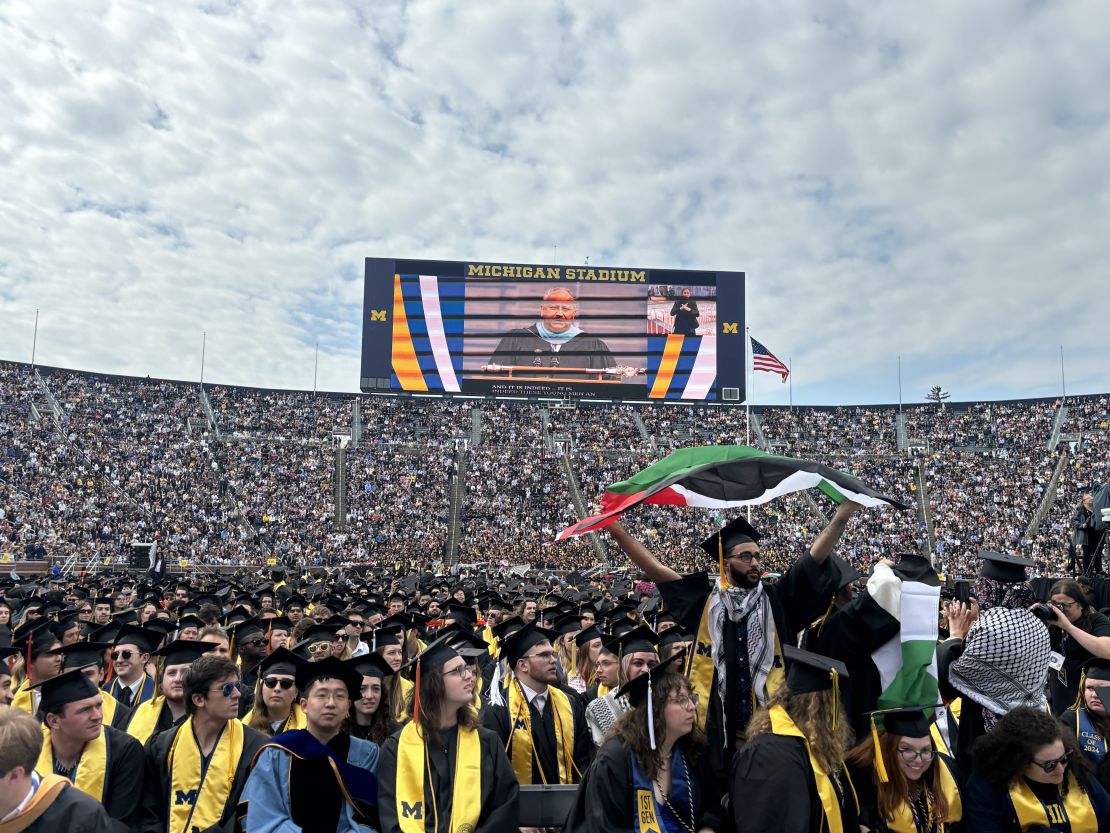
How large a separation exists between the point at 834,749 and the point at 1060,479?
40768mm

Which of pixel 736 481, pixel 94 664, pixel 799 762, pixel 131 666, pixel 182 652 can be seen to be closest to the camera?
pixel 799 762

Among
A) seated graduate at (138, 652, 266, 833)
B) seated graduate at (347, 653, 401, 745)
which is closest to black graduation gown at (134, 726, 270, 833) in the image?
seated graduate at (138, 652, 266, 833)

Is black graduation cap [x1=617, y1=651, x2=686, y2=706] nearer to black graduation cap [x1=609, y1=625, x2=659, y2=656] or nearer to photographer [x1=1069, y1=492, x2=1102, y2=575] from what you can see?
black graduation cap [x1=609, y1=625, x2=659, y2=656]

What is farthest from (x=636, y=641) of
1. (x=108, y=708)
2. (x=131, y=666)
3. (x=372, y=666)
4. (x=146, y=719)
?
(x=131, y=666)

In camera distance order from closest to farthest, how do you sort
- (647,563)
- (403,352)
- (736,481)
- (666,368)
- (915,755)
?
(915,755) → (647,563) → (736,481) → (403,352) → (666,368)

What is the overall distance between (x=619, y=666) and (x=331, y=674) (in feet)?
8.43

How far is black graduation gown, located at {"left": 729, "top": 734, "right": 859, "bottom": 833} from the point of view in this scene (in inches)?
122

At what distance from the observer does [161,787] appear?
4.50 m

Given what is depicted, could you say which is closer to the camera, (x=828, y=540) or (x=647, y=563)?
(x=828, y=540)

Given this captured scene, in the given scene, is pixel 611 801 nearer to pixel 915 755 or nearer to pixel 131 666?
pixel 915 755

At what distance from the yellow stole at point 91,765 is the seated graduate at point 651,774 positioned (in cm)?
253

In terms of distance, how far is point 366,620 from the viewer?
1090 cm

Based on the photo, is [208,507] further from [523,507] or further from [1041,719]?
[1041,719]

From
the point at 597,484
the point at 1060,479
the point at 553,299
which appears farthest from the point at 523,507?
the point at 1060,479
